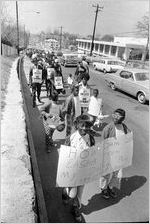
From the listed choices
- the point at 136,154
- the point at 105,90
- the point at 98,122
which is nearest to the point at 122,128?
the point at 136,154

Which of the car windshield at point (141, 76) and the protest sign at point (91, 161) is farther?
the car windshield at point (141, 76)

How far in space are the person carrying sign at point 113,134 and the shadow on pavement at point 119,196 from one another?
108 millimetres

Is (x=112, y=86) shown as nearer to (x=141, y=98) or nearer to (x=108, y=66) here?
(x=141, y=98)

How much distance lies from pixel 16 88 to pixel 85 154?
29.4 feet

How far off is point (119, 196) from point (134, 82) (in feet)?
33.0

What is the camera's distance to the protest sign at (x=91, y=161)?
403cm

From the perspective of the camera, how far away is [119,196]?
5172mm

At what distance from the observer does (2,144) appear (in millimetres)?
5746

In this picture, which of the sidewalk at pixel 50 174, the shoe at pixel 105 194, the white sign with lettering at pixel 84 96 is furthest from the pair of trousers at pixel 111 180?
the white sign with lettering at pixel 84 96

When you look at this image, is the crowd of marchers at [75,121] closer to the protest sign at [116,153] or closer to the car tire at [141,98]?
the protest sign at [116,153]

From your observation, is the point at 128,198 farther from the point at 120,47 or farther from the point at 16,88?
the point at 120,47

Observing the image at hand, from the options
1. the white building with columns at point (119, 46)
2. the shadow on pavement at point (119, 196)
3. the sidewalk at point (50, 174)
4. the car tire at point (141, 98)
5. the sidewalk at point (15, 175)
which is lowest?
the shadow on pavement at point (119, 196)

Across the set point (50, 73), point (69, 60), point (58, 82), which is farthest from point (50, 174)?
point (69, 60)

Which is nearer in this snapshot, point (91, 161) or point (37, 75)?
point (91, 161)
